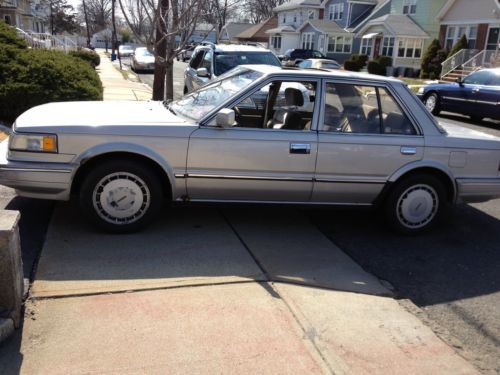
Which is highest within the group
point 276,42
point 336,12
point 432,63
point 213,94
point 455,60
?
point 336,12

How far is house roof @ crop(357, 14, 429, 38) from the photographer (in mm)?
38031

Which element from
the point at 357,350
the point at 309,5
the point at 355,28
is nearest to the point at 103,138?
the point at 357,350

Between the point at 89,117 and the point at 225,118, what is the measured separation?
1.28m

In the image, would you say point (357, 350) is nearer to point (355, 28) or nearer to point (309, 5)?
point (355, 28)

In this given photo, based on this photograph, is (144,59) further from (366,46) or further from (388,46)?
(366,46)

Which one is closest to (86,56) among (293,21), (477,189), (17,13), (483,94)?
(483,94)

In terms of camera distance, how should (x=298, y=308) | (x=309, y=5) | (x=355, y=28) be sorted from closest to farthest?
(x=298, y=308) → (x=355, y=28) → (x=309, y=5)

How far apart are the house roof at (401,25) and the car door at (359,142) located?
35716mm

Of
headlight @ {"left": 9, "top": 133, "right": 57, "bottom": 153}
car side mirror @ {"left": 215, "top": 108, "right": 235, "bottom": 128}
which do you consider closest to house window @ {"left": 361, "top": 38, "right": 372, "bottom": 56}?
car side mirror @ {"left": 215, "top": 108, "right": 235, "bottom": 128}

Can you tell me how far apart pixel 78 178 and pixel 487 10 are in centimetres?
3268

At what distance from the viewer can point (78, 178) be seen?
4738 millimetres

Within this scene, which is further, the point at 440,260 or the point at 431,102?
the point at 431,102

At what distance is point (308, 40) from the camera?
53375 millimetres

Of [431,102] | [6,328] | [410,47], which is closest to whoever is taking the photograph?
[6,328]
